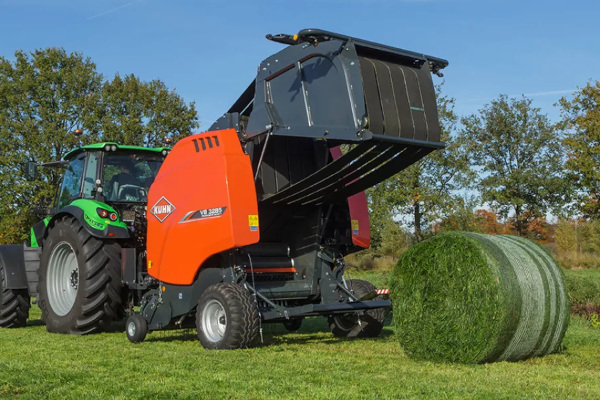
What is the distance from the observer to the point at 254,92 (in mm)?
8367

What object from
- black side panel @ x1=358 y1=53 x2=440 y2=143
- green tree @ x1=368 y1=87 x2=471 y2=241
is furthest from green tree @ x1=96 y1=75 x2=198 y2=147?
black side panel @ x1=358 y1=53 x2=440 y2=143

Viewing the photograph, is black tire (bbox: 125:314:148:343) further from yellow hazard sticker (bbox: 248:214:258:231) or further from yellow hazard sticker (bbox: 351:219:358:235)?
yellow hazard sticker (bbox: 351:219:358:235)

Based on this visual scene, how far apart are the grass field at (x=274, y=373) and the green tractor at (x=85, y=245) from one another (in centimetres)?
89

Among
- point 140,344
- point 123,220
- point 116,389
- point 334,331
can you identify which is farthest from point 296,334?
point 116,389

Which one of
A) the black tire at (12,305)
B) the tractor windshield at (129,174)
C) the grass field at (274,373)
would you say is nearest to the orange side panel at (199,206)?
the grass field at (274,373)

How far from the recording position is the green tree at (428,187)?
29.6 meters

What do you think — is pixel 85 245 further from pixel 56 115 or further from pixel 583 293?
pixel 56 115

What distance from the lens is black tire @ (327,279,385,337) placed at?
28.9 ft

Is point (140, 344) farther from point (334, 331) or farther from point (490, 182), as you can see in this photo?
point (490, 182)

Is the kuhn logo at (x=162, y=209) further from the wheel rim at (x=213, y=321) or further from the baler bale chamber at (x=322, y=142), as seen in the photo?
the wheel rim at (x=213, y=321)

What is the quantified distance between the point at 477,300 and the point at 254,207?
2600 millimetres

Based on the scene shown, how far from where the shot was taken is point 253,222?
7.55 meters

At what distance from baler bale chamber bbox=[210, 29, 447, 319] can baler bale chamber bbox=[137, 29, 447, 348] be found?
0.01 metres

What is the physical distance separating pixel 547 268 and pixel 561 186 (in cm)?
3110
